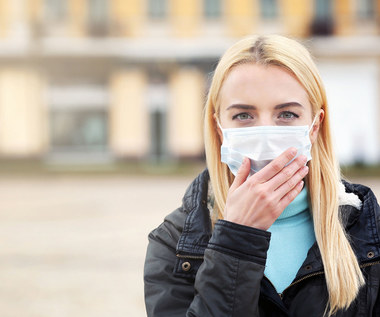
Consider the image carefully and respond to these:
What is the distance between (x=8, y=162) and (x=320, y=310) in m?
26.7

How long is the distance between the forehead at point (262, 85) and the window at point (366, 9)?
2761 cm

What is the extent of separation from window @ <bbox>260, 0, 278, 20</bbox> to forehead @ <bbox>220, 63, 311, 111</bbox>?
27.0 meters

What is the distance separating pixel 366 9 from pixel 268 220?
92.3 feet

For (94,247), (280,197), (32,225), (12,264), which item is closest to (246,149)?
(280,197)

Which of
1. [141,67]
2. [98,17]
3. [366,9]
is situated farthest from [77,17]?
[366,9]

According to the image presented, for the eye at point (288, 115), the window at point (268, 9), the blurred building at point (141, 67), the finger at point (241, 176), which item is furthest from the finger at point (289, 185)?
the window at point (268, 9)

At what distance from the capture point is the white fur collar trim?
6.40ft

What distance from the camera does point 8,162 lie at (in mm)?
27266

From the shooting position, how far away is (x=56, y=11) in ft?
90.2

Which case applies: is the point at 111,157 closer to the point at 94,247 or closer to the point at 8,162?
the point at 8,162

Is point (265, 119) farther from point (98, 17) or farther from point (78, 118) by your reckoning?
point (78, 118)

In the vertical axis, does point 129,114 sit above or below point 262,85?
below

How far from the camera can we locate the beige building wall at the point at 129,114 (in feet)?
91.1

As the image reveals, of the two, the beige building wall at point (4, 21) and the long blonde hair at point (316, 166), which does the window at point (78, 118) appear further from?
the long blonde hair at point (316, 166)
